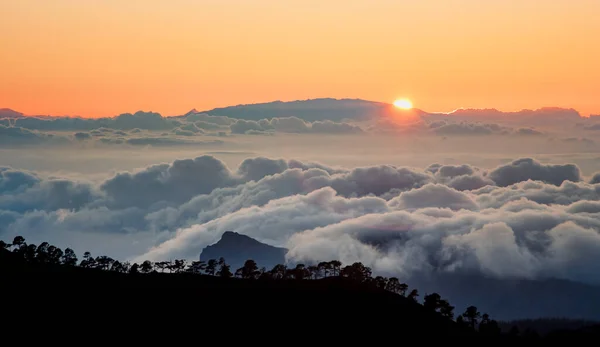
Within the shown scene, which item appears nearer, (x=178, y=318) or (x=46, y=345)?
(x=46, y=345)

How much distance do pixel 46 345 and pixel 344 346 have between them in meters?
73.2

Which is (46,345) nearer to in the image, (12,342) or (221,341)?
Answer: (12,342)

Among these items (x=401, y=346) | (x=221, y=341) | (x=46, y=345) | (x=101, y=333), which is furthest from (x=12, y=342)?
(x=401, y=346)

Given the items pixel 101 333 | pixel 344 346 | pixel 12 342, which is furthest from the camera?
pixel 344 346

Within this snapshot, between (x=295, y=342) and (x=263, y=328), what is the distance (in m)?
10.9

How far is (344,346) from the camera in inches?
7461

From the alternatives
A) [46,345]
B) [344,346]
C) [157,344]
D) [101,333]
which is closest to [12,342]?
[46,345]

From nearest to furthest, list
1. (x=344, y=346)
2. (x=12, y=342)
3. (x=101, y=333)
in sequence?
(x=12, y=342), (x=101, y=333), (x=344, y=346)

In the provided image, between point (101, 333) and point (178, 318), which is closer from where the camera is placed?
point (101, 333)

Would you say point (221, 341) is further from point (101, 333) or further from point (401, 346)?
point (401, 346)

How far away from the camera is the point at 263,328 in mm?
193875

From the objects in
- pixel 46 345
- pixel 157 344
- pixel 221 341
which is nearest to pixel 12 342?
pixel 46 345

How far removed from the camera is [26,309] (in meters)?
188

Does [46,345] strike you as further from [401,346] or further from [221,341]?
[401,346]
